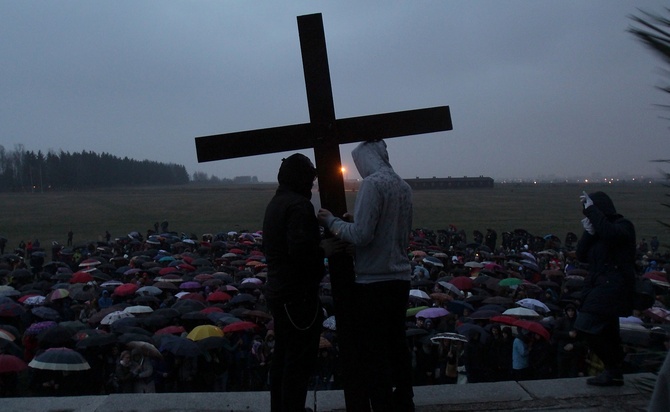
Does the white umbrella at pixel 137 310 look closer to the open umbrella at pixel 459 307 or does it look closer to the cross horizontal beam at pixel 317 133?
the open umbrella at pixel 459 307

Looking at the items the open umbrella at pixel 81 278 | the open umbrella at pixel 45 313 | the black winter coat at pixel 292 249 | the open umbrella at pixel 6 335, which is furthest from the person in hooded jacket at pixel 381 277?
the open umbrella at pixel 81 278

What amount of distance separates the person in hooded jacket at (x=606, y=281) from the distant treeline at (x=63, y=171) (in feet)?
339

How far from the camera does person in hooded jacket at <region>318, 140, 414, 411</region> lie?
2.77 metres

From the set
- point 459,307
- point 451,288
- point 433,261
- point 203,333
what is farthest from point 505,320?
point 433,261

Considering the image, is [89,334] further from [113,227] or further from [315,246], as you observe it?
[113,227]

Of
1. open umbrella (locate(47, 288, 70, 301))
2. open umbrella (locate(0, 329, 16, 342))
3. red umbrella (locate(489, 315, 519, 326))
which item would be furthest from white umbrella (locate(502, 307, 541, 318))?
open umbrella (locate(47, 288, 70, 301))

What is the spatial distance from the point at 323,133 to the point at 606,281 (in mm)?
1934

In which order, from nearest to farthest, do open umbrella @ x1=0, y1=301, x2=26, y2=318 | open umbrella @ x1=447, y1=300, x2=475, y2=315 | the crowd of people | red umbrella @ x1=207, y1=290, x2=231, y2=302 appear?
1. the crowd of people
2. open umbrella @ x1=447, y1=300, x2=475, y2=315
3. open umbrella @ x1=0, y1=301, x2=26, y2=318
4. red umbrella @ x1=207, y1=290, x2=231, y2=302

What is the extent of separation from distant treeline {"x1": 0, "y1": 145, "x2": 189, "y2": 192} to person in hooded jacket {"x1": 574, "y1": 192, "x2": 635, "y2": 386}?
103196mm

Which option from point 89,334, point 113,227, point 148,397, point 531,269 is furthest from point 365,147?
point 113,227

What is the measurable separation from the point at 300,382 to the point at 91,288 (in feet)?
32.2

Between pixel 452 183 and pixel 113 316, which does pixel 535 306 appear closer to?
pixel 113 316

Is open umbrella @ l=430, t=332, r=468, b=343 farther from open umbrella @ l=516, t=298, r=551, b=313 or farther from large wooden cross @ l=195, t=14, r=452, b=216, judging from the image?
large wooden cross @ l=195, t=14, r=452, b=216

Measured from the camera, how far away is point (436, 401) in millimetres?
3297
